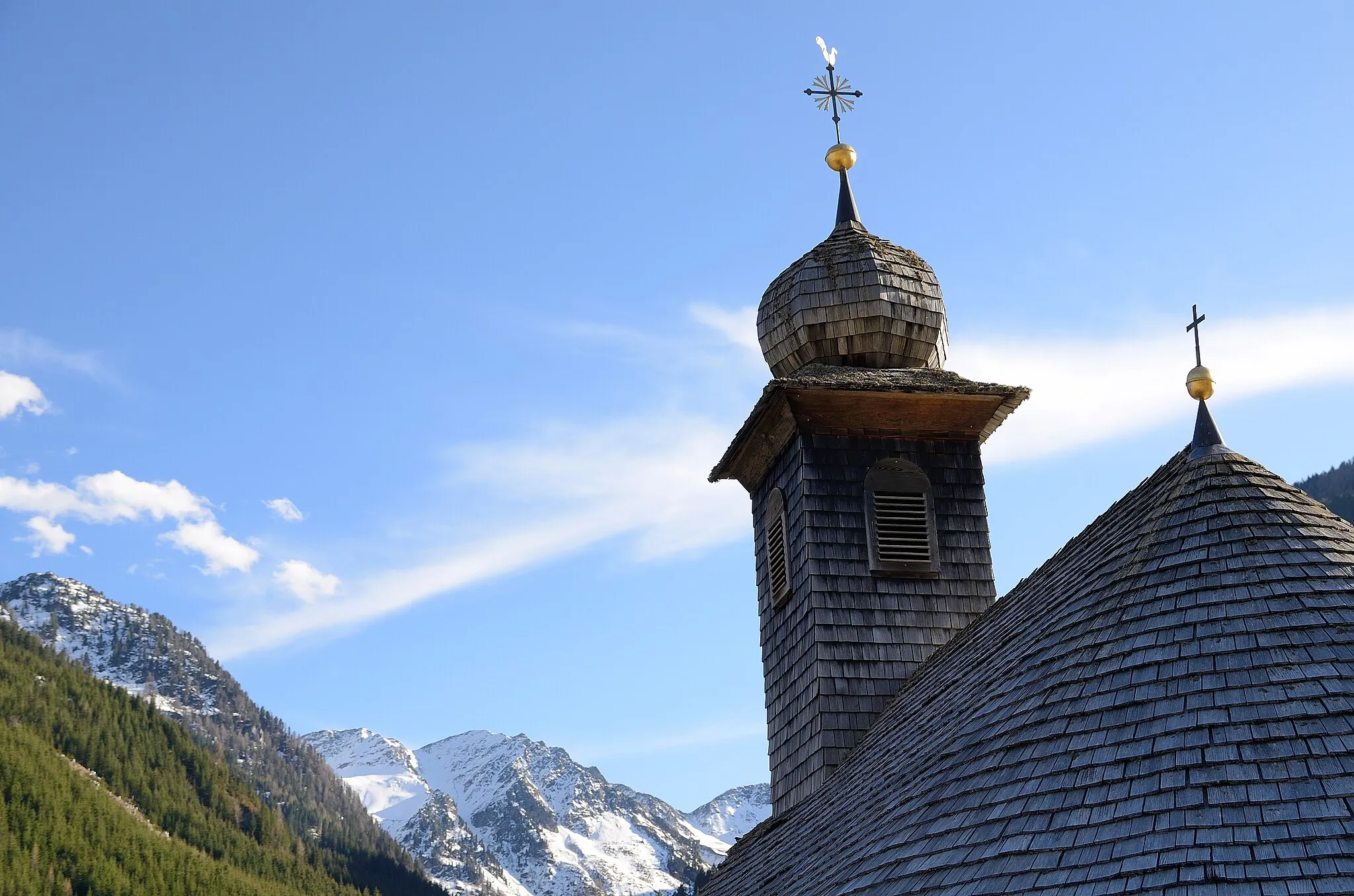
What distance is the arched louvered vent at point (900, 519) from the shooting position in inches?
696

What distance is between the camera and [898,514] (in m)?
18.0

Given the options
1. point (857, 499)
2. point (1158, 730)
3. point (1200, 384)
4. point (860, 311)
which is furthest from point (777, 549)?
point (1158, 730)

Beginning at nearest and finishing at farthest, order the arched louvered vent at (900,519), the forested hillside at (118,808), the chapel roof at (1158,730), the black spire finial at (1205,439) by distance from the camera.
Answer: the chapel roof at (1158,730)
the black spire finial at (1205,439)
the arched louvered vent at (900,519)
the forested hillside at (118,808)

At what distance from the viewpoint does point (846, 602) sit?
56.7 ft

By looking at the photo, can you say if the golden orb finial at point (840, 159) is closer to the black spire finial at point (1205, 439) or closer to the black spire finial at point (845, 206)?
the black spire finial at point (845, 206)

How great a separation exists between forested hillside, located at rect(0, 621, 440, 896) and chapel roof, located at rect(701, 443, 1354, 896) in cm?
11011

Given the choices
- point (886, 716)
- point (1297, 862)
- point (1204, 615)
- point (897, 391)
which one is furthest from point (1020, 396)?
point (1297, 862)

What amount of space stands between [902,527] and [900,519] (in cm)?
12

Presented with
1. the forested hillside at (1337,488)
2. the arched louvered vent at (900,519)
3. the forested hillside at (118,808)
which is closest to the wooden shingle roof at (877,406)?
the arched louvered vent at (900,519)

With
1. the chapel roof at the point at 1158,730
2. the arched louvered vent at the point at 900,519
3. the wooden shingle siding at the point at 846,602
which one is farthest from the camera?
the arched louvered vent at the point at 900,519

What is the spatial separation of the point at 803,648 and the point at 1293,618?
8.22 m

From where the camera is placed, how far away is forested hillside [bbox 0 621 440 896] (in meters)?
113

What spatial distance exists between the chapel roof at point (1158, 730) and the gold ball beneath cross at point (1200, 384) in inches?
18.9

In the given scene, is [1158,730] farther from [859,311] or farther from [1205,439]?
[859,311]
